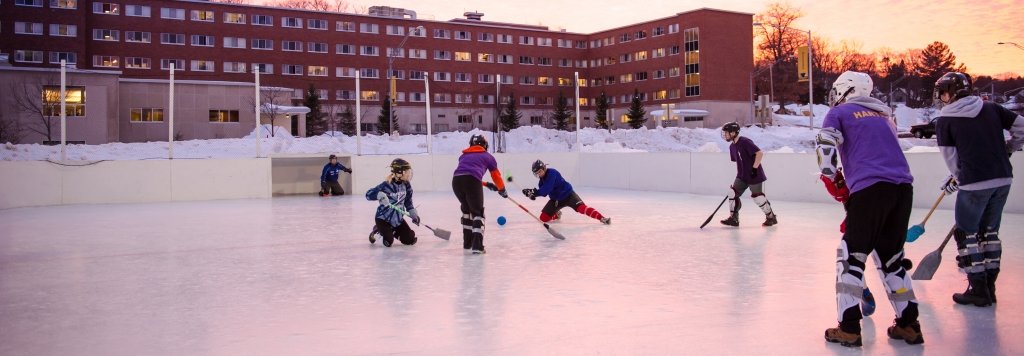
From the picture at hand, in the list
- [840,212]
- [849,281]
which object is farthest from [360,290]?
[840,212]

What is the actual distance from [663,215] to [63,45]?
57172mm

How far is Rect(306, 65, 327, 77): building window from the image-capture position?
71125 mm

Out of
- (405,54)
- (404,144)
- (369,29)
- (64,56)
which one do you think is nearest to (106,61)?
(64,56)

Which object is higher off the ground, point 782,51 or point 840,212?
point 782,51

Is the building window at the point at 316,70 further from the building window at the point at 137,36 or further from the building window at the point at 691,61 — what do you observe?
the building window at the point at 691,61

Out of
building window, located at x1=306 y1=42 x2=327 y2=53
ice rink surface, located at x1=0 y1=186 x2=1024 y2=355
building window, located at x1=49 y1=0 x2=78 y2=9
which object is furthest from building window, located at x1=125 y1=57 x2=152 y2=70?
ice rink surface, located at x1=0 y1=186 x2=1024 y2=355

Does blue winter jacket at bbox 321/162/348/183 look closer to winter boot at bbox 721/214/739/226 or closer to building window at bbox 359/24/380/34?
winter boot at bbox 721/214/739/226

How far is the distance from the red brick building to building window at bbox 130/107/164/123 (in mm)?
A: 7801

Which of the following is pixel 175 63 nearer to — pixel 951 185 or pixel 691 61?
pixel 691 61

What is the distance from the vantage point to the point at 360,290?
6852 mm

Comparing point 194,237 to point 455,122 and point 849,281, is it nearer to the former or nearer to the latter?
point 849,281

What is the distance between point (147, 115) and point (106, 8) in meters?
22.5

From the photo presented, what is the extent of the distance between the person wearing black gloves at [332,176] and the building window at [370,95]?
51.6 metres

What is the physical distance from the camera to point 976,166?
18.6 ft
